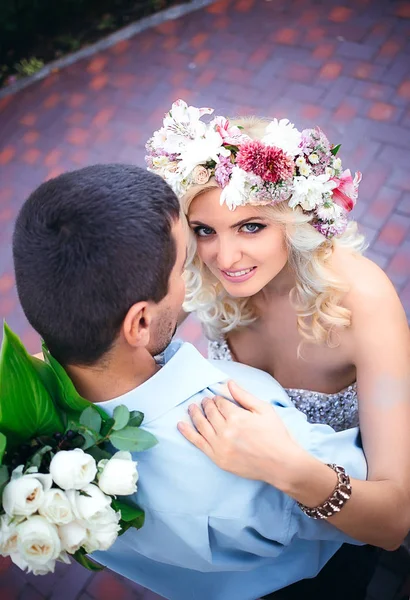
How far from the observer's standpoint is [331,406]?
9.20 ft

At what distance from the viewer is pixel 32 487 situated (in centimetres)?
150

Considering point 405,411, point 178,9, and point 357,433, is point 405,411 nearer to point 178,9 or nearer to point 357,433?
point 357,433

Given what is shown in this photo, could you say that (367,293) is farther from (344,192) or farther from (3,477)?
(3,477)

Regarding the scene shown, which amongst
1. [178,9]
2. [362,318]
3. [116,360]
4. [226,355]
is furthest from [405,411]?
[178,9]

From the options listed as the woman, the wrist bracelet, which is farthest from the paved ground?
the wrist bracelet

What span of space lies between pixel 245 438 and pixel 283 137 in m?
1.10

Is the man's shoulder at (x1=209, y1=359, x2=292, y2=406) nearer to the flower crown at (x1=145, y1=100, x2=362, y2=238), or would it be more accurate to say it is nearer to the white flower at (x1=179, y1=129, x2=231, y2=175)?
the flower crown at (x1=145, y1=100, x2=362, y2=238)

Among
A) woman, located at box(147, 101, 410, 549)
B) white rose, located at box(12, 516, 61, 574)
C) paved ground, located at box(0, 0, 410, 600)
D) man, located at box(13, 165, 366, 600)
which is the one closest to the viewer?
white rose, located at box(12, 516, 61, 574)

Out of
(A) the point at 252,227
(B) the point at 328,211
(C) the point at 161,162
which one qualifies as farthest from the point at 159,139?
(B) the point at 328,211

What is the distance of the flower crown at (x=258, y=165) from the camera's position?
2285 mm

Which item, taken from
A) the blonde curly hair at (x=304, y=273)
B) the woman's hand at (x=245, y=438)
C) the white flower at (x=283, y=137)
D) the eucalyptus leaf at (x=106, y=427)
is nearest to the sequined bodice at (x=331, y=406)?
the blonde curly hair at (x=304, y=273)

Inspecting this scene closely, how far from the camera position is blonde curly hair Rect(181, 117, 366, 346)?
243 centimetres

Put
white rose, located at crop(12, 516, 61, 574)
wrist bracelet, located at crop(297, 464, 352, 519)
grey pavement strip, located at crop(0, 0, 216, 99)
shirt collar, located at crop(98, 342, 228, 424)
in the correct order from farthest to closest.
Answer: grey pavement strip, located at crop(0, 0, 216, 99)
wrist bracelet, located at crop(297, 464, 352, 519)
shirt collar, located at crop(98, 342, 228, 424)
white rose, located at crop(12, 516, 61, 574)

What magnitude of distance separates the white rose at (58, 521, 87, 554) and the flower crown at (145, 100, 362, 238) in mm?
1211
